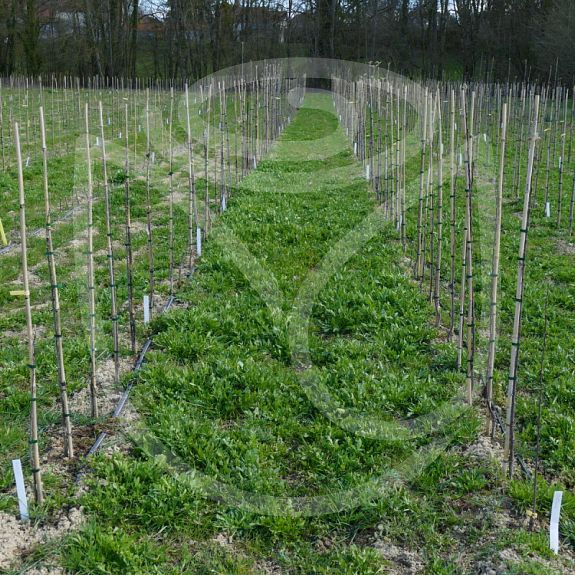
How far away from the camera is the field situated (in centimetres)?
275

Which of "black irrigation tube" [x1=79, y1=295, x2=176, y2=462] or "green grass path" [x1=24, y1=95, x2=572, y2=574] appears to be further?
"black irrigation tube" [x1=79, y1=295, x2=176, y2=462]

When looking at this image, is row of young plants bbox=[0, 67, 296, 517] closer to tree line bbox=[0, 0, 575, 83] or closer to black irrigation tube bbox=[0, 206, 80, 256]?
black irrigation tube bbox=[0, 206, 80, 256]

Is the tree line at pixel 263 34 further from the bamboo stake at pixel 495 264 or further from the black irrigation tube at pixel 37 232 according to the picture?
the bamboo stake at pixel 495 264

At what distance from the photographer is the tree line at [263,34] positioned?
25.8 m

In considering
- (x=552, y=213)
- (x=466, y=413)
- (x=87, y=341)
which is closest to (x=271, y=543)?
(x=466, y=413)

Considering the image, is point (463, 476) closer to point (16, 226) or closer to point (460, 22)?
point (16, 226)

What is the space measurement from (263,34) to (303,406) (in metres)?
30.3

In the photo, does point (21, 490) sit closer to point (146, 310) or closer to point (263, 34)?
point (146, 310)

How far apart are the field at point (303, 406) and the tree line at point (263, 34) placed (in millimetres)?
20658

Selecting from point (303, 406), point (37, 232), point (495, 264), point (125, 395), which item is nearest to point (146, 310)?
point (125, 395)

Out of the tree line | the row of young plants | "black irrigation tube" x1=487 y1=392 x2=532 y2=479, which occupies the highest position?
the tree line

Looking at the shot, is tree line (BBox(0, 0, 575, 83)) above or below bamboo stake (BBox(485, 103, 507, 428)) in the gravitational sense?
above

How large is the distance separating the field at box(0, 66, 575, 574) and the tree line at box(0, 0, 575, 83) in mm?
20658

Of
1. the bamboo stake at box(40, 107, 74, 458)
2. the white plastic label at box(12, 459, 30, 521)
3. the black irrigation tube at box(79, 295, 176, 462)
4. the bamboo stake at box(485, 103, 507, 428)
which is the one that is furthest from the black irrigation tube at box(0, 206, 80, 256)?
the bamboo stake at box(485, 103, 507, 428)
